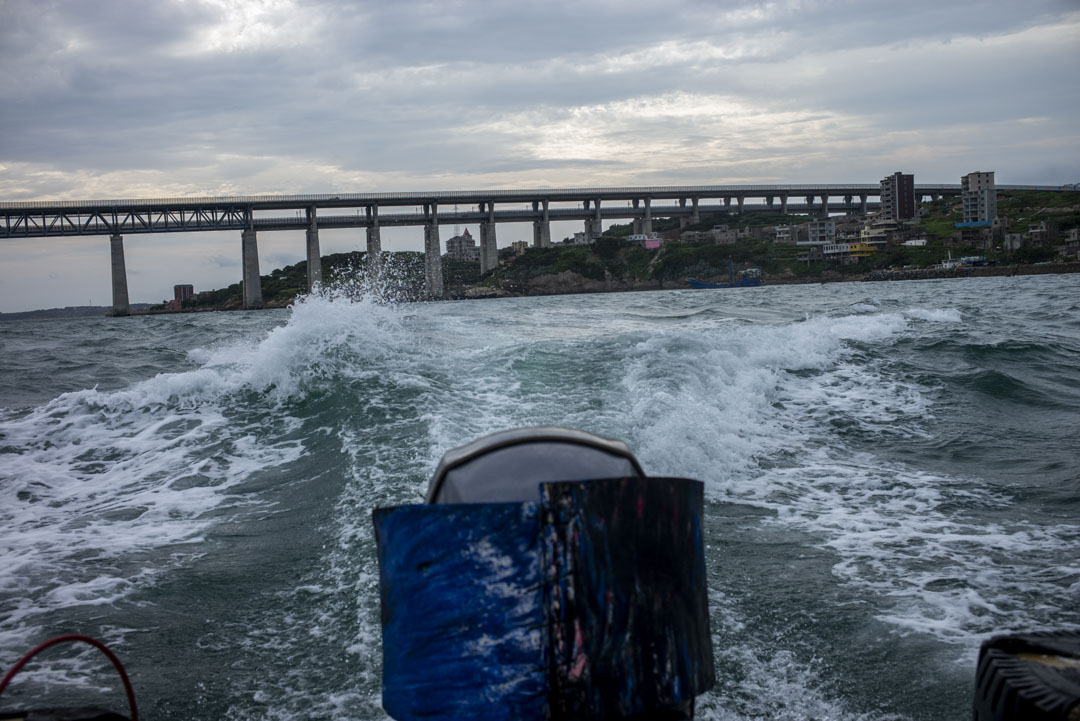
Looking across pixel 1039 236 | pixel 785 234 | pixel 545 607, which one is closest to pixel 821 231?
pixel 785 234

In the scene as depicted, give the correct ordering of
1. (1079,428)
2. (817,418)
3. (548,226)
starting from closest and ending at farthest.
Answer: (1079,428) → (817,418) → (548,226)

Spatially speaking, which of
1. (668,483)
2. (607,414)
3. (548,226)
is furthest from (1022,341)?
(548,226)

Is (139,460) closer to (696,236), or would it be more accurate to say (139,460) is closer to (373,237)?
(373,237)

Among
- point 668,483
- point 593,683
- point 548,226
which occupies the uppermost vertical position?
point 548,226

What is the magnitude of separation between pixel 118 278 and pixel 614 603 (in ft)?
296

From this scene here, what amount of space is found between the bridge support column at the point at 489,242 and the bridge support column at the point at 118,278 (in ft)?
139

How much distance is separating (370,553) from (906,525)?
3.99 meters

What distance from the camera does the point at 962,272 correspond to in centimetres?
7912

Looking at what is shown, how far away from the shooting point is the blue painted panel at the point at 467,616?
2.13 m

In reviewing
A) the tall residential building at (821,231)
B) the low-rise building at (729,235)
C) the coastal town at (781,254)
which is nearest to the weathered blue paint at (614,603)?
the coastal town at (781,254)

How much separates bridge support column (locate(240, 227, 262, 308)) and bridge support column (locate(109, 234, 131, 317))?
39.5ft

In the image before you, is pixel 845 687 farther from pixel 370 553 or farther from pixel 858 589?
pixel 370 553

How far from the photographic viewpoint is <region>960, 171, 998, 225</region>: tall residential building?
114 m

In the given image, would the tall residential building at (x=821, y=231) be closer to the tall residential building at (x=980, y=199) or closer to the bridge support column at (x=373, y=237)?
the tall residential building at (x=980, y=199)
